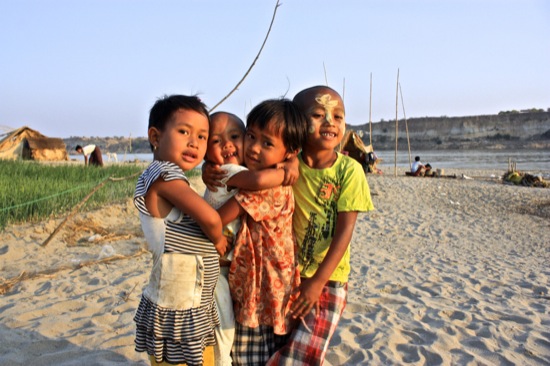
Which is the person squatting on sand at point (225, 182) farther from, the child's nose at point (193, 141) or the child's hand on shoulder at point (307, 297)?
the child's hand on shoulder at point (307, 297)

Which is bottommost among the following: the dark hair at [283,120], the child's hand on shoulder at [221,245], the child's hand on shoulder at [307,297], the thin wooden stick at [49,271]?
the thin wooden stick at [49,271]

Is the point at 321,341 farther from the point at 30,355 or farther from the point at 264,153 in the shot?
the point at 30,355

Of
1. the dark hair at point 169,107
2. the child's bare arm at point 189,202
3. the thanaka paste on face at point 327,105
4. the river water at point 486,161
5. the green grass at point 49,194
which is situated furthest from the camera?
the river water at point 486,161

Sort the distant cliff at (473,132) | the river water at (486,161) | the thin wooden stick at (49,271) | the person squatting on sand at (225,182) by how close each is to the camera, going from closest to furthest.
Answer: the person squatting on sand at (225,182) → the thin wooden stick at (49,271) → the river water at (486,161) → the distant cliff at (473,132)

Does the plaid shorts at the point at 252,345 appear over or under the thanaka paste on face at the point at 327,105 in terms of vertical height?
under

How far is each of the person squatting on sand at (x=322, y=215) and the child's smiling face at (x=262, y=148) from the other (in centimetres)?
19

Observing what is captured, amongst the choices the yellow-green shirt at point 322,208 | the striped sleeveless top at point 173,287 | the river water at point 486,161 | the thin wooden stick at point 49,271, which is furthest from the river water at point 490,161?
the striped sleeveless top at point 173,287

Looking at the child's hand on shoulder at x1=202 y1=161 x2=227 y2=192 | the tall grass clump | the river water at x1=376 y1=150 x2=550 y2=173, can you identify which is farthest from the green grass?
the river water at x1=376 y1=150 x2=550 y2=173

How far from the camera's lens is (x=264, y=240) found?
173cm

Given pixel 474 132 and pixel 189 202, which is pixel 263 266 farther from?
pixel 474 132

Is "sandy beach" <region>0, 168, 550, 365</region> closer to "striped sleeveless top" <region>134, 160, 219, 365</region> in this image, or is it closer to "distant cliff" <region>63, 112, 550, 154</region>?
"striped sleeveless top" <region>134, 160, 219, 365</region>

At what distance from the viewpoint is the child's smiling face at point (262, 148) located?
1731mm

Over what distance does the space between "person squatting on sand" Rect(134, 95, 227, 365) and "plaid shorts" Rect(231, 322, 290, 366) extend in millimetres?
190

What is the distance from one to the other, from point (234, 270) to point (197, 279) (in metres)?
0.18
